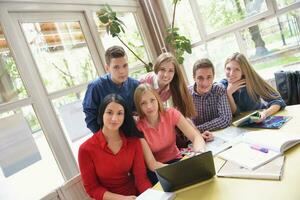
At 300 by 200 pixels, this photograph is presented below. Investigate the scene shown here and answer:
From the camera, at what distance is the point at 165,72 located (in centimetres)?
208

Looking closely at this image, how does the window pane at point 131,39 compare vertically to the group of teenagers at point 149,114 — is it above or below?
above

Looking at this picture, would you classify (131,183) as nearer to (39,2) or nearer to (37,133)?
(37,133)

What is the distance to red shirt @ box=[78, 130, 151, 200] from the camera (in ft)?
5.17

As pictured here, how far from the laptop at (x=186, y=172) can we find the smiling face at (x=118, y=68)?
93 cm

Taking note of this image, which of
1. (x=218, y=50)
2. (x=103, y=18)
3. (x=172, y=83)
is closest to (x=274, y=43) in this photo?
(x=218, y=50)

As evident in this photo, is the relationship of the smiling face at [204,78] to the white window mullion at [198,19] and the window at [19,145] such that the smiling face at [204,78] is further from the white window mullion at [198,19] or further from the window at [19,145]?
the white window mullion at [198,19]

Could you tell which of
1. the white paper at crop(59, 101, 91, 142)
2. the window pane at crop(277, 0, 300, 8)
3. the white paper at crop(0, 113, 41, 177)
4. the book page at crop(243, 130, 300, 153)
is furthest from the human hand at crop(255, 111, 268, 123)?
the window pane at crop(277, 0, 300, 8)

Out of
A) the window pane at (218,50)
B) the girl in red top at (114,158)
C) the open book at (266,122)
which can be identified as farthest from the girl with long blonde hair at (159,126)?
the window pane at (218,50)

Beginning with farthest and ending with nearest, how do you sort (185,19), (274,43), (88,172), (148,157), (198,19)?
1. (185,19)
2. (198,19)
3. (274,43)
4. (148,157)
5. (88,172)

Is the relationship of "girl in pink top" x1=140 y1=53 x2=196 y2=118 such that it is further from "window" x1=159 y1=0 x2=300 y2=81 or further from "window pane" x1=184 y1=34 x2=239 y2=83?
"window pane" x1=184 y1=34 x2=239 y2=83

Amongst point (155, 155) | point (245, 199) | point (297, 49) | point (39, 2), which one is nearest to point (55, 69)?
point (39, 2)

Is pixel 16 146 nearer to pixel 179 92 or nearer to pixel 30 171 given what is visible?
pixel 30 171

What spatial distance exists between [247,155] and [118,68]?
1052 mm

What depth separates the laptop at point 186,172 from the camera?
1158mm
